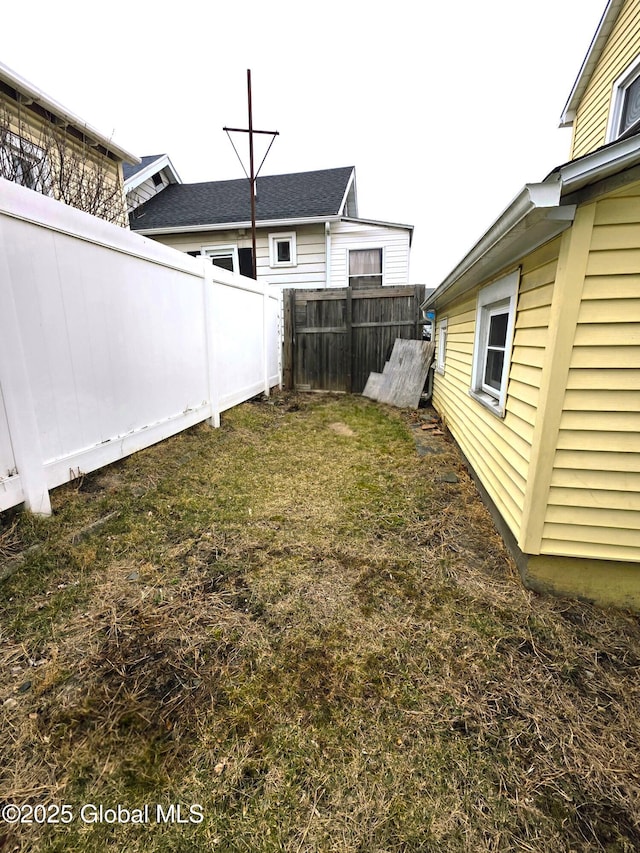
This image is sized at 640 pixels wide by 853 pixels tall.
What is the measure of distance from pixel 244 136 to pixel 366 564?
31.7 ft

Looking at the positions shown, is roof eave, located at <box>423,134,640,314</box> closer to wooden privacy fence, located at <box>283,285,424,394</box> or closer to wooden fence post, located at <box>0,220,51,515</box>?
wooden fence post, located at <box>0,220,51,515</box>

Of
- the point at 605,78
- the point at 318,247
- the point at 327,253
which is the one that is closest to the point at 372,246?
the point at 327,253

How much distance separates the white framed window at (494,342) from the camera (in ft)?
8.77

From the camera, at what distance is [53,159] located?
5.79 m

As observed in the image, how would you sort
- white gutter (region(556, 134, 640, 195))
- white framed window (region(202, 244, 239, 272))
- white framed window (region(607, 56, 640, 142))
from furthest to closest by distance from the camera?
white framed window (region(202, 244, 239, 272))
white framed window (region(607, 56, 640, 142))
white gutter (region(556, 134, 640, 195))

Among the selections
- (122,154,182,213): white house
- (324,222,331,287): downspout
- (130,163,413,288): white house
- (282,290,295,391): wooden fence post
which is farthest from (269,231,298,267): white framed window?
(122,154,182,213): white house

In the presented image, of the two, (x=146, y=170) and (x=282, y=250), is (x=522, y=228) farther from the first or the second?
(x=146, y=170)

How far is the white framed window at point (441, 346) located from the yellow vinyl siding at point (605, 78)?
3392mm

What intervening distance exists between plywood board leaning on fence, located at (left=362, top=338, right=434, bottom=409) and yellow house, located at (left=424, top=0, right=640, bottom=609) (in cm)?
380

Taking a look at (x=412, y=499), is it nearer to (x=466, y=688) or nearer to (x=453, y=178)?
(x=466, y=688)

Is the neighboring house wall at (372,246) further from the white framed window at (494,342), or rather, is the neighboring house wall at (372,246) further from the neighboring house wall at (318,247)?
the white framed window at (494,342)

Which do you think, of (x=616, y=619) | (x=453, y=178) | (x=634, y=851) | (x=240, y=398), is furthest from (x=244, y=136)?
(x=453, y=178)

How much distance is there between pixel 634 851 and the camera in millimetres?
1039

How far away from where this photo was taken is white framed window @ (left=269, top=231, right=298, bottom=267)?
9.47 meters
